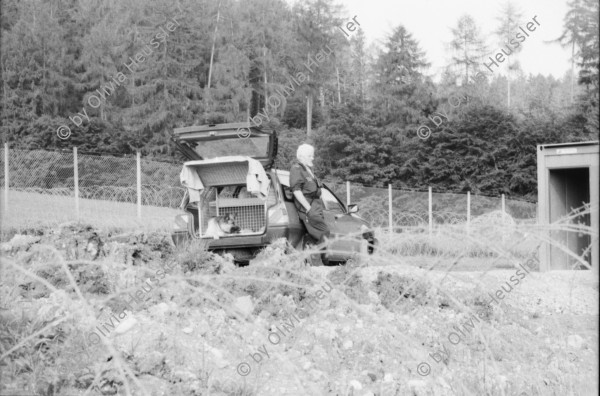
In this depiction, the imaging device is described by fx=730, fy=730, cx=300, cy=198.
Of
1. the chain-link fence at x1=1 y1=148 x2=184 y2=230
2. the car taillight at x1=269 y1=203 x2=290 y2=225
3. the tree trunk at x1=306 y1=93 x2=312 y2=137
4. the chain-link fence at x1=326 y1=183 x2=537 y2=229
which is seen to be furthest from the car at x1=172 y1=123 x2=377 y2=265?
the tree trunk at x1=306 y1=93 x2=312 y2=137

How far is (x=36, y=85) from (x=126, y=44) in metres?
5.74

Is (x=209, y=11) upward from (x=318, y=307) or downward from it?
upward

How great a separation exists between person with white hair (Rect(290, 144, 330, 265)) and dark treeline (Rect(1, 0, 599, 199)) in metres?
22.9

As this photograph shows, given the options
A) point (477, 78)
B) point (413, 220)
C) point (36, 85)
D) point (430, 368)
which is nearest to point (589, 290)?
point (430, 368)

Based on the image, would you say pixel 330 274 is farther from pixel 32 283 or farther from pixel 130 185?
pixel 130 185

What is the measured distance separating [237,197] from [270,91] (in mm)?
37698

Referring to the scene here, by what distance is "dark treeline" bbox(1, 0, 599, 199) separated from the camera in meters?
34.5

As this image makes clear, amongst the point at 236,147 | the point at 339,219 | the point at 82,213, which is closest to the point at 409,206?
the point at 82,213

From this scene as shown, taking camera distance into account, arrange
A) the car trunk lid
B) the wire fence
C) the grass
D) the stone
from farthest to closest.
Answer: the wire fence
the grass
the car trunk lid
the stone

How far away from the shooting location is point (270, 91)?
153 ft

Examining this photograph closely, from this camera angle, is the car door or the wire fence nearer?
the car door

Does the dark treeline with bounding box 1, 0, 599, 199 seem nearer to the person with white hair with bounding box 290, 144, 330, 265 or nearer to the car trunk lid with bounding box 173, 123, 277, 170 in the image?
the car trunk lid with bounding box 173, 123, 277, 170

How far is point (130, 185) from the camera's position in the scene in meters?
18.9

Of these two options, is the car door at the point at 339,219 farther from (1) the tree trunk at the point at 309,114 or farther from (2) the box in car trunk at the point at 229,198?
(1) the tree trunk at the point at 309,114
